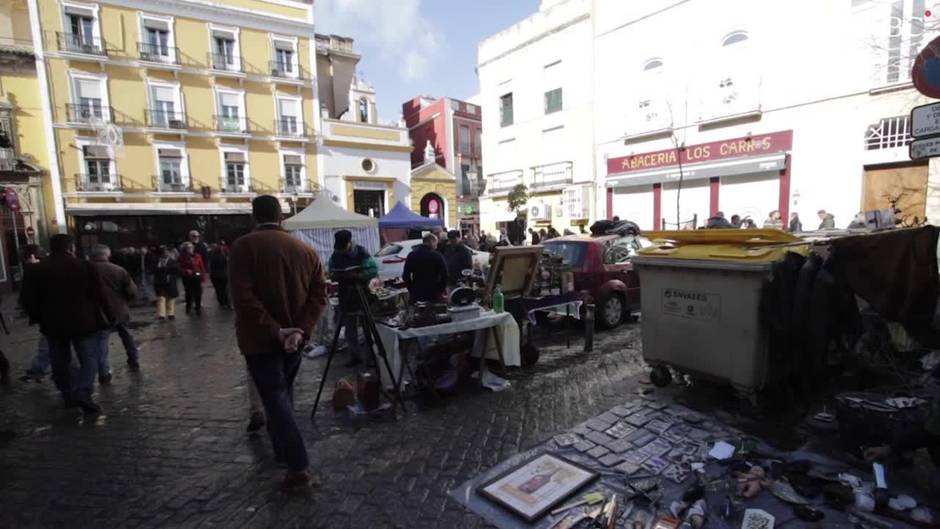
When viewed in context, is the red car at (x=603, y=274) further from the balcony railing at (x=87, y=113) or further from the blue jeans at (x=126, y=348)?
the balcony railing at (x=87, y=113)

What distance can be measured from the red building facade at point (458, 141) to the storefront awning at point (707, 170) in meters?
16.3

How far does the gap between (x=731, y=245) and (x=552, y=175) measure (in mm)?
18451

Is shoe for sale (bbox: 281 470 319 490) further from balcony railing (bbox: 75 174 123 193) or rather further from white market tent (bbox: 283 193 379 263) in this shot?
balcony railing (bbox: 75 174 123 193)

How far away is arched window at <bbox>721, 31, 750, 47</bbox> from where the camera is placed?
15.4 metres

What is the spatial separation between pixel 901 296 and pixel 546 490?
10.8ft

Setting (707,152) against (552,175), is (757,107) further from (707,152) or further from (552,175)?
(552,175)

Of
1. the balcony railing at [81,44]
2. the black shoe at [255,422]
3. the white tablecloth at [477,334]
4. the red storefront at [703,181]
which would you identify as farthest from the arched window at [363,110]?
the black shoe at [255,422]

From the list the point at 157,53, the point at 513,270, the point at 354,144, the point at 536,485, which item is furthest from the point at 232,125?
the point at 536,485

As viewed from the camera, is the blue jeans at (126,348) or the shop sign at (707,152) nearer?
the blue jeans at (126,348)

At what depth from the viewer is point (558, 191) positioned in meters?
21.8

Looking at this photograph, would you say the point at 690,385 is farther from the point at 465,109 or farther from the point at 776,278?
the point at 465,109

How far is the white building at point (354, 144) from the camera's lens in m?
26.7

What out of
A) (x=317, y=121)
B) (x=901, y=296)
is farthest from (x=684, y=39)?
(x=317, y=121)

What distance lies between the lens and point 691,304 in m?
4.25
